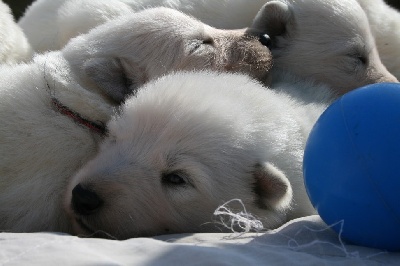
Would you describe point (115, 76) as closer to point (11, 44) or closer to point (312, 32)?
point (11, 44)

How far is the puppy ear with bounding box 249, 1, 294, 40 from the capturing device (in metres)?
5.03

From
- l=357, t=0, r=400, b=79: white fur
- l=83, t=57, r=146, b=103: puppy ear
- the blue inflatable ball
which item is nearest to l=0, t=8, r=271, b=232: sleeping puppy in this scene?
l=83, t=57, r=146, b=103: puppy ear

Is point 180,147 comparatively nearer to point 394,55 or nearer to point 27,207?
point 27,207

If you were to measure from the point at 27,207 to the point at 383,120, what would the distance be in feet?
5.90

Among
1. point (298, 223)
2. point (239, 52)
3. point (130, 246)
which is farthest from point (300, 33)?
point (130, 246)

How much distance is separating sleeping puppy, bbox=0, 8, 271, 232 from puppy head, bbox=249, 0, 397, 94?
569 millimetres

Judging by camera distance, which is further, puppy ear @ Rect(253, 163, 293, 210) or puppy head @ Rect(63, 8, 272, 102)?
puppy head @ Rect(63, 8, 272, 102)

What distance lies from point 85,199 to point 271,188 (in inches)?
33.6

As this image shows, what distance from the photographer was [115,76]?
161 inches

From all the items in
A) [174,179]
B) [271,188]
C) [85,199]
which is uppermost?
[271,188]

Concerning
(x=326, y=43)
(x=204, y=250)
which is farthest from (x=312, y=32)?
(x=204, y=250)

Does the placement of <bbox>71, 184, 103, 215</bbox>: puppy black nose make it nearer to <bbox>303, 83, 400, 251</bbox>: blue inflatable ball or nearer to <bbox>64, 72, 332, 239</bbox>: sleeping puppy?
<bbox>64, 72, 332, 239</bbox>: sleeping puppy

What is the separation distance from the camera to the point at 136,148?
3371 millimetres

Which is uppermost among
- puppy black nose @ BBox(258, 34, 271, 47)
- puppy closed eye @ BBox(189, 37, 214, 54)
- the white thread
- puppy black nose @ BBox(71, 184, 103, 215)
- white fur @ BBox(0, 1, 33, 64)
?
puppy closed eye @ BBox(189, 37, 214, 54)
